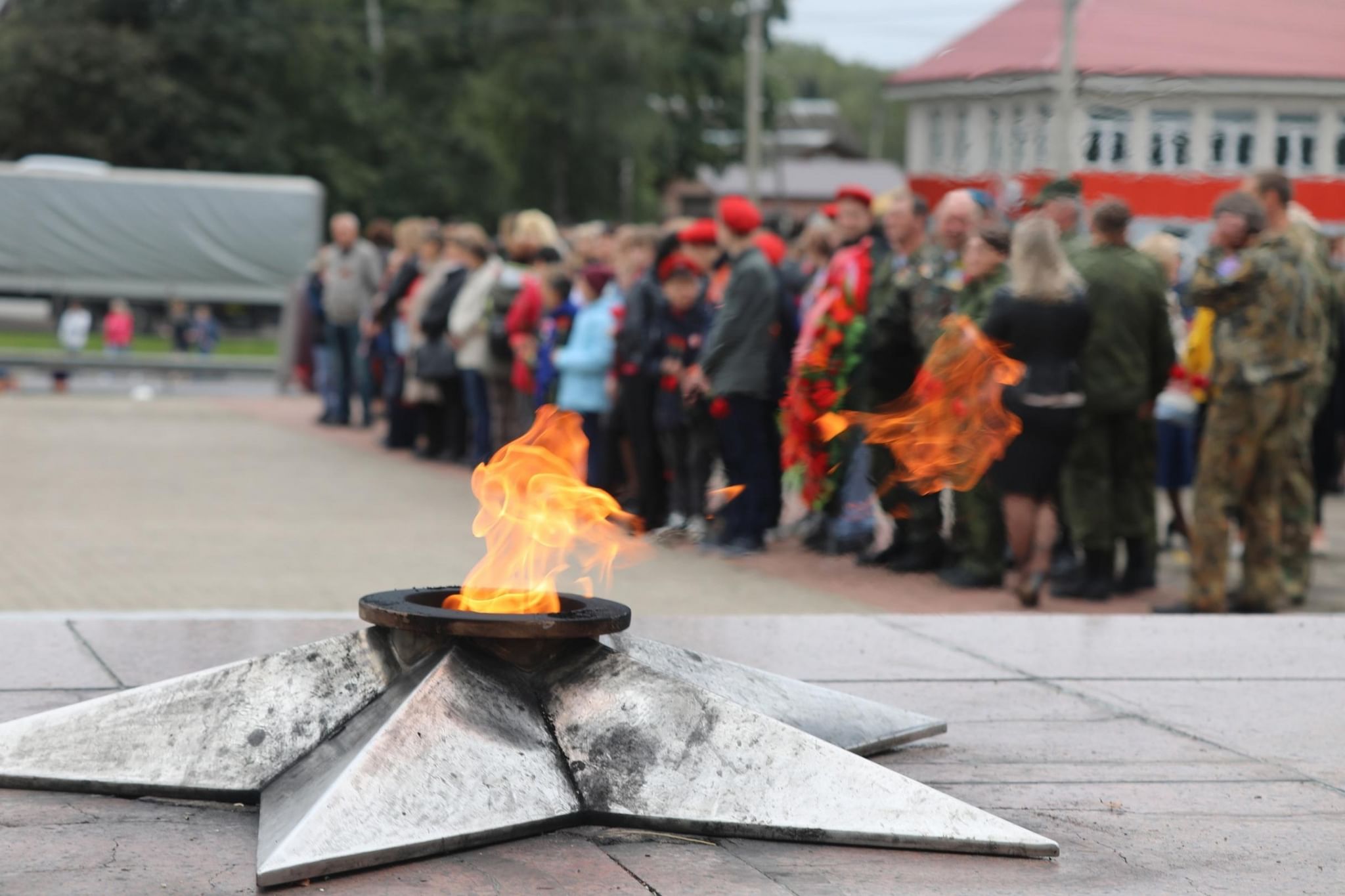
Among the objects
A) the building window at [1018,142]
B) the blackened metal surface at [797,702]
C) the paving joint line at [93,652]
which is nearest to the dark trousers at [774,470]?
the building window at [1018,142]

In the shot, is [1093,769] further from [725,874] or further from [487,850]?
[487,850]

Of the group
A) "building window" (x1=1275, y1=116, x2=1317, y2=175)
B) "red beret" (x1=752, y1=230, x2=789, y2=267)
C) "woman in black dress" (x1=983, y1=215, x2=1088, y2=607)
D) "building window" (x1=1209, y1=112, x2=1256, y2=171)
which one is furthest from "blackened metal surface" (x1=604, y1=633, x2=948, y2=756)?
"building window" (x1=1209, y1=112, x2=1256, y2=171)

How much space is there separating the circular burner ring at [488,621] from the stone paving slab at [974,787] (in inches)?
18.6

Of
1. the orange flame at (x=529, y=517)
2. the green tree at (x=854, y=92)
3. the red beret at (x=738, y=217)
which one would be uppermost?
the green tree at (x=854, y=92)

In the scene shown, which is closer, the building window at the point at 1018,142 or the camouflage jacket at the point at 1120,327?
the camouflage jacket at the point at 1120,327

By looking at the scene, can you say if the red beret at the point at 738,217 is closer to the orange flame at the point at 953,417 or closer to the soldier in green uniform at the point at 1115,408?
the orange flame at the point at 953,417

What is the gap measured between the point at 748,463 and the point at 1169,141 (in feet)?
13.1

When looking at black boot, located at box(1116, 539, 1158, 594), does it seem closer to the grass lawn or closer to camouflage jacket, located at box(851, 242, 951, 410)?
camouflage jacket, located at box(851, 242, 951, 410)

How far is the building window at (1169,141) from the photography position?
12.1 meters

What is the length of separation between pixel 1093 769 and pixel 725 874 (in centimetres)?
138

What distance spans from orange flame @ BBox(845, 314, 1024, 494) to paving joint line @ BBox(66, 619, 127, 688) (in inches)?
103

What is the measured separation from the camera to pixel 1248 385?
8.26m

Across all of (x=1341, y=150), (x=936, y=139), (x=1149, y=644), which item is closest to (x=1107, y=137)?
(x=936, y=139)

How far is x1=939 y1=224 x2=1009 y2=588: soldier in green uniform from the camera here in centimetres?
902
